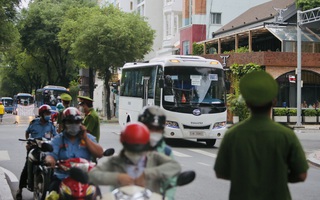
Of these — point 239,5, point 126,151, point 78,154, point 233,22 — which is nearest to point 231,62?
point 233,22

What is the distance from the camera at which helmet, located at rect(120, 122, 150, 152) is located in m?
4.36

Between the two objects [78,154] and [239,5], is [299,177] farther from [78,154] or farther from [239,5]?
[239,5]

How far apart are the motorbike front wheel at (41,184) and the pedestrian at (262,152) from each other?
14.8ft

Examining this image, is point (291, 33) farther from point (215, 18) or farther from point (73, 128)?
point (73, 128)

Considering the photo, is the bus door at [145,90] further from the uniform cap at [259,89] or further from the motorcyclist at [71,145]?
→ the uniform cap at [259,89]

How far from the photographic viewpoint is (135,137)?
4.36m

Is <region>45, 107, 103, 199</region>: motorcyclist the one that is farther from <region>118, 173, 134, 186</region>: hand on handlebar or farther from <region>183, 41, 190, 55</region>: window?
<region>183, 41, 190, 55</region>: window

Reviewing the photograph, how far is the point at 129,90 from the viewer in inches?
1059

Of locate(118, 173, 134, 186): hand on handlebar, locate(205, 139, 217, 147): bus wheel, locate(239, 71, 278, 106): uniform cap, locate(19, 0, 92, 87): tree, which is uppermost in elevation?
locate(19, 0, 92, 87): tree

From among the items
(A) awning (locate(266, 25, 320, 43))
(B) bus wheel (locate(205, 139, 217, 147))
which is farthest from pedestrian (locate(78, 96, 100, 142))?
(A) awning (locate(266, 25, 320, 43))

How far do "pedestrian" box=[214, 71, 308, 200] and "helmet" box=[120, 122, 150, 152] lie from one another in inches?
32.1

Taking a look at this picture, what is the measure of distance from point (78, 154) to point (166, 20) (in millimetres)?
52513

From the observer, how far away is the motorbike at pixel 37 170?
352 inches

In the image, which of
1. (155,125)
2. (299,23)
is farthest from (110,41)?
(155,125)
